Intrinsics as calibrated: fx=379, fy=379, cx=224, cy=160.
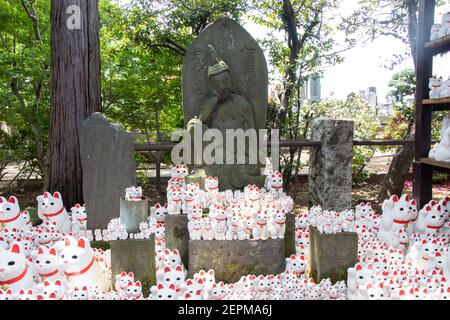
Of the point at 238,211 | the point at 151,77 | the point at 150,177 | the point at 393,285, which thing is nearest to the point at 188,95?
the point at 151,77

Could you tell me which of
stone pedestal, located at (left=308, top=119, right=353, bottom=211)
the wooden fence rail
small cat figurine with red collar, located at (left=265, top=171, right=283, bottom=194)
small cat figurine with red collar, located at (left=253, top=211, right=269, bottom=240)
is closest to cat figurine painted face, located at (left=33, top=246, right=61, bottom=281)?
small cat figurine with red collar, located at (left=253, top=211, right=269, bottom=240)

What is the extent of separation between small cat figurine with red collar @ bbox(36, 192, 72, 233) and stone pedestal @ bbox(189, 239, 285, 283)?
1.50 m

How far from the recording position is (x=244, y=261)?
2.96 metres

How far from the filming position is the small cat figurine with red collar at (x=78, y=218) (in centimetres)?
383

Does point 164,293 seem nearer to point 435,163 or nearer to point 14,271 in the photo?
point 14,271

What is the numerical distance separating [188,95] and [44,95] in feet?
10.8

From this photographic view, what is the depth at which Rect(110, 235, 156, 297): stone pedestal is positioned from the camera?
2707 millimetres

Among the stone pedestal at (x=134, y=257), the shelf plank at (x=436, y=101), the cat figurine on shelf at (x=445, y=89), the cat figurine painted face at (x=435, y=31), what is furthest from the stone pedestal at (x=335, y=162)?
the stone pedestal at (x=134, y=257)

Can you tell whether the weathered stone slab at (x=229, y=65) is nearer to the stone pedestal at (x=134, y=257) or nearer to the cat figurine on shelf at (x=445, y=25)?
the cat figurine on shelf at (x=445, y=25)

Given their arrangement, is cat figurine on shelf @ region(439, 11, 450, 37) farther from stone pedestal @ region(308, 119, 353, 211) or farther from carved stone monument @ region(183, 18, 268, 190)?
carved stone monument @ region(183, 18, 268, 190)

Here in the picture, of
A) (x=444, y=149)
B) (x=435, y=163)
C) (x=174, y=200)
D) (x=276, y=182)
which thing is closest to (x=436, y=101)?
(x=444, y=149)

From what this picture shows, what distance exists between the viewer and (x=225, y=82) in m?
4.36

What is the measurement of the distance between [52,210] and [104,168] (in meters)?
0.69

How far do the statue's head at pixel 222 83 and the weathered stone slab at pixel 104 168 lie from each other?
1.17 m
